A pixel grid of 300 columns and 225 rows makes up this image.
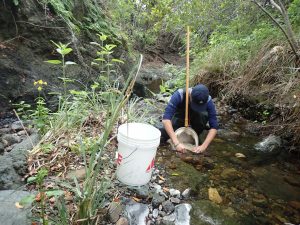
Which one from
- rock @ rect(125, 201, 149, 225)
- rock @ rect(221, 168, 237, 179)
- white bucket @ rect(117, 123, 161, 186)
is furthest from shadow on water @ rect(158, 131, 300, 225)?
white bucket @ rect(117, 123, 161, 186)

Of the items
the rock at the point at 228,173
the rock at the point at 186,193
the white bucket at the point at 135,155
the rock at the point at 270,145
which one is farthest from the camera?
the rock at the point at 270,145

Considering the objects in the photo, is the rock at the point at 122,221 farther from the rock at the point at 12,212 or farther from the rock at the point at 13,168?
the rock at the point at 13,168

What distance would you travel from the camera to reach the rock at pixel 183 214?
2.69 meters

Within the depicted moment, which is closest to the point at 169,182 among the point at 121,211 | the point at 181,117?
the point at 121,211

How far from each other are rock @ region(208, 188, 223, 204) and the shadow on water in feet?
0.12

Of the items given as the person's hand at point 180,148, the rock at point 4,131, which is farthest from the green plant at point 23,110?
the person's hand at point 180,148

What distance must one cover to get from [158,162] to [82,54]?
3506mm

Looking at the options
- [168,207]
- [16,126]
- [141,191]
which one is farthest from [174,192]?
[16,126]

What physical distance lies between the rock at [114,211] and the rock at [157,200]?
42cm

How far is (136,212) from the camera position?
2.61 m

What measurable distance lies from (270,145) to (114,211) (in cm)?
326

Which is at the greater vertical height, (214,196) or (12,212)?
(12,212)

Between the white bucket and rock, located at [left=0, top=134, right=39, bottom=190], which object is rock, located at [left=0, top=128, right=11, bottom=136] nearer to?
rock, located at [left=0, top=134, right=39, bottom=190]

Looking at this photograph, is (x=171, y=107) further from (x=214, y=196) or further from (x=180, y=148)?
(x=214, y=196)
